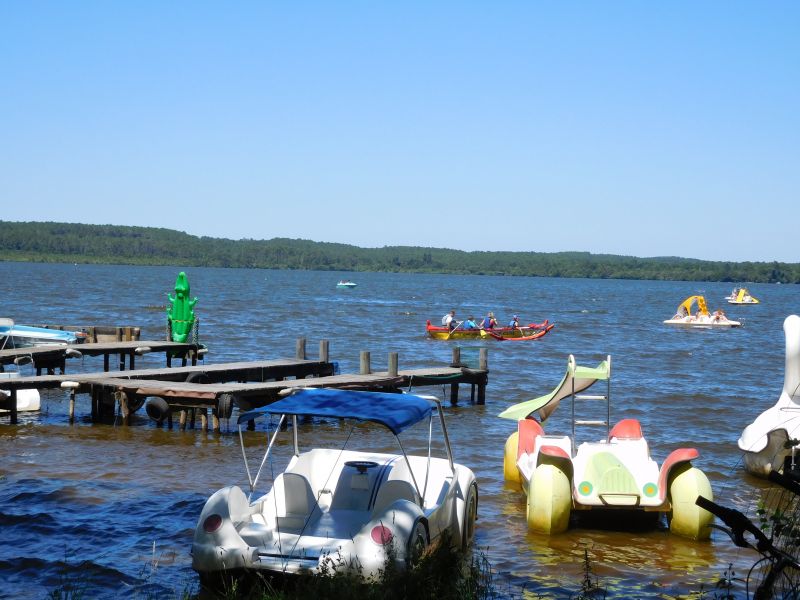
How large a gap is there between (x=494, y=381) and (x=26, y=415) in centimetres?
1458

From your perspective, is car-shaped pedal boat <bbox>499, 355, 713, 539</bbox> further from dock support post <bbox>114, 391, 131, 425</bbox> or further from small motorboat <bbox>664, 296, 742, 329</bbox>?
small motorboat <bbox>664, 296, 742, 329</bbox>

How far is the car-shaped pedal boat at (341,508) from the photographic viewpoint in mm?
8828

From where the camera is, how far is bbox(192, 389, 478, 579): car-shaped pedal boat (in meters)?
8.83

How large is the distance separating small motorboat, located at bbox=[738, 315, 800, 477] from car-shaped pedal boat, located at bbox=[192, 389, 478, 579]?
19.2 feet

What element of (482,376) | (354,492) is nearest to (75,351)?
(482,376)

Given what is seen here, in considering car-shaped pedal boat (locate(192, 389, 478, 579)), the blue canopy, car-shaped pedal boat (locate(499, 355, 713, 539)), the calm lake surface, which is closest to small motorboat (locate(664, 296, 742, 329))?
the calm lake surface

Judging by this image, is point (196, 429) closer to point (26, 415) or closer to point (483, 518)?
point (26, 415)

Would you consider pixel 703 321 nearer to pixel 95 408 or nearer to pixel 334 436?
pixel 334 436

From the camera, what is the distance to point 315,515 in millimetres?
10461

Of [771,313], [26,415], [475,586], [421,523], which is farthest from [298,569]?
[771,313]

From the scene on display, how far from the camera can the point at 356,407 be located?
1035 cm

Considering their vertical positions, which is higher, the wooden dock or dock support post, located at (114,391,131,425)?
the wooden dock

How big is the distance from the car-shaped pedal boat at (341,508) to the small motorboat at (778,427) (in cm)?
586

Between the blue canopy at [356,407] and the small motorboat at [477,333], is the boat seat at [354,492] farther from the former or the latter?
the small motorboat at [477,333]
